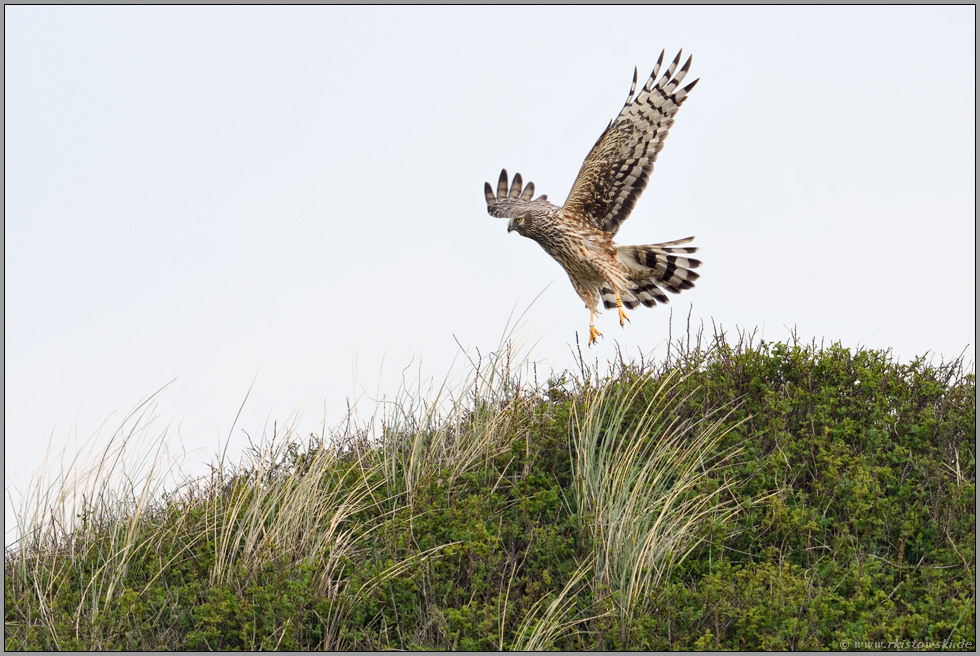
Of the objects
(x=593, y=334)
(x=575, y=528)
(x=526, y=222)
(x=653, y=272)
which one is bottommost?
(x=575, y=528)

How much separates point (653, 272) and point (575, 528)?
394cm

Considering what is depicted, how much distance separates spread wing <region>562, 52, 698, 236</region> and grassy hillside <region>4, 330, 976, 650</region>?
197 cm

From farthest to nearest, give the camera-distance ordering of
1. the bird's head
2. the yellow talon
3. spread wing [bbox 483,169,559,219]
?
1. spread wing [bbox 483,169,559,219]
2. the bird's head
3. the yellow talon

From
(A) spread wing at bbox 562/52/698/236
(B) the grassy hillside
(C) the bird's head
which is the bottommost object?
(B) the grassy hillside

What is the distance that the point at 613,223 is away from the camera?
957 cm

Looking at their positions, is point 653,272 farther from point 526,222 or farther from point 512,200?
point 512,200

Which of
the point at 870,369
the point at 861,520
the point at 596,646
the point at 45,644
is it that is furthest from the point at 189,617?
the point at 870,369

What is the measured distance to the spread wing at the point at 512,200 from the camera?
956cm

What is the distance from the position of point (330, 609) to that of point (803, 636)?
8.62ft

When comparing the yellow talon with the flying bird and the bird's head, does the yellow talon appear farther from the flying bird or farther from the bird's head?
the bird's head

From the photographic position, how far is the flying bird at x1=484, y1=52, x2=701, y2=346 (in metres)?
8.96

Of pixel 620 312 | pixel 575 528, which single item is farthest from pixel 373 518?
pixel 620 312

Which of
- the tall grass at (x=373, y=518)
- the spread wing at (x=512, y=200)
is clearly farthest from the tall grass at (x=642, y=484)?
the spread wing at (x=512, y=200)

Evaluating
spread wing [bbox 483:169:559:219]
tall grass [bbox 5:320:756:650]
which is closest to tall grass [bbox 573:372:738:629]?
tall grass [bbox 5:320:756:650]
